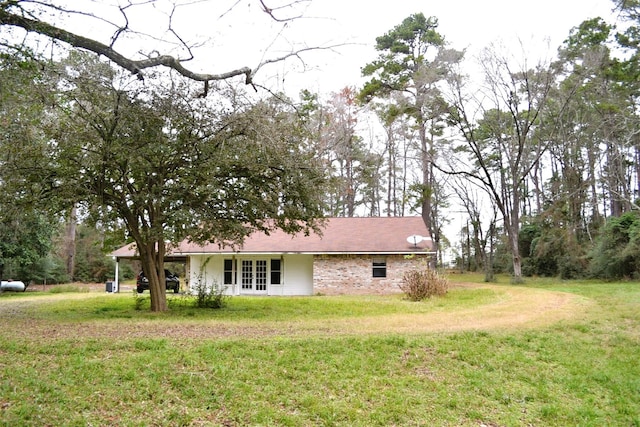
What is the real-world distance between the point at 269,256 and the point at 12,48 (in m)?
17.5

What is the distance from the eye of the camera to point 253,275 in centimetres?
2330

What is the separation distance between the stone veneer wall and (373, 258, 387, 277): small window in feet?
0.43

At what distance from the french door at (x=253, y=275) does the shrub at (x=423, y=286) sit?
25.2ft

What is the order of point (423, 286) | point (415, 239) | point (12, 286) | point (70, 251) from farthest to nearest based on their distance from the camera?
1. point (70, 251)
2. point (12, 286)
3. point (415, 239)
4. point (423, 286)

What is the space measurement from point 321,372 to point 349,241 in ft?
51.4

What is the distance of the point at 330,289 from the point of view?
2216 centimetres

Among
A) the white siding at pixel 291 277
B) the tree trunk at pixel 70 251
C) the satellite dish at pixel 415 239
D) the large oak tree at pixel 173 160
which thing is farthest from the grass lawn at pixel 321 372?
the tree trunk at pixel 70 251

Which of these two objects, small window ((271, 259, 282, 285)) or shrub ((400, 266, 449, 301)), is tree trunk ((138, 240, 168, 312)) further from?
small window ((271, 259, 282, 285))

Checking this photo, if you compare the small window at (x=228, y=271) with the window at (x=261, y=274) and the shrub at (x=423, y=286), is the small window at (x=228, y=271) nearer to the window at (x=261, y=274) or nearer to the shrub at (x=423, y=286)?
the window at (x=261, y=274)

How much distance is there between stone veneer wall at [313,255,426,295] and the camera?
2186 cm

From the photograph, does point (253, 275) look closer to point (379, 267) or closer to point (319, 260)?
point (319, 260)

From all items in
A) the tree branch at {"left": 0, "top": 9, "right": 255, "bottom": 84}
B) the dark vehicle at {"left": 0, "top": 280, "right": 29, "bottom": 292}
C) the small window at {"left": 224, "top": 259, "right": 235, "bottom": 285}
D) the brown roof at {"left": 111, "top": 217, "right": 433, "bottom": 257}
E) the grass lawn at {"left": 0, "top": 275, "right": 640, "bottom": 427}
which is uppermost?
the tree branch at {"left": 0, "top": 9, "right": 255, "bottom": 84}

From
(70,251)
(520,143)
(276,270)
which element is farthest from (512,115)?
(70,251)

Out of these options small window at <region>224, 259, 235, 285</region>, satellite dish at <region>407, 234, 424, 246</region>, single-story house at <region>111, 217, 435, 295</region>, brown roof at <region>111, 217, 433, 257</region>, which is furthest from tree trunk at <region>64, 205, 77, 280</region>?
satellite dish at <region>407, 234, 424, 246</region>
